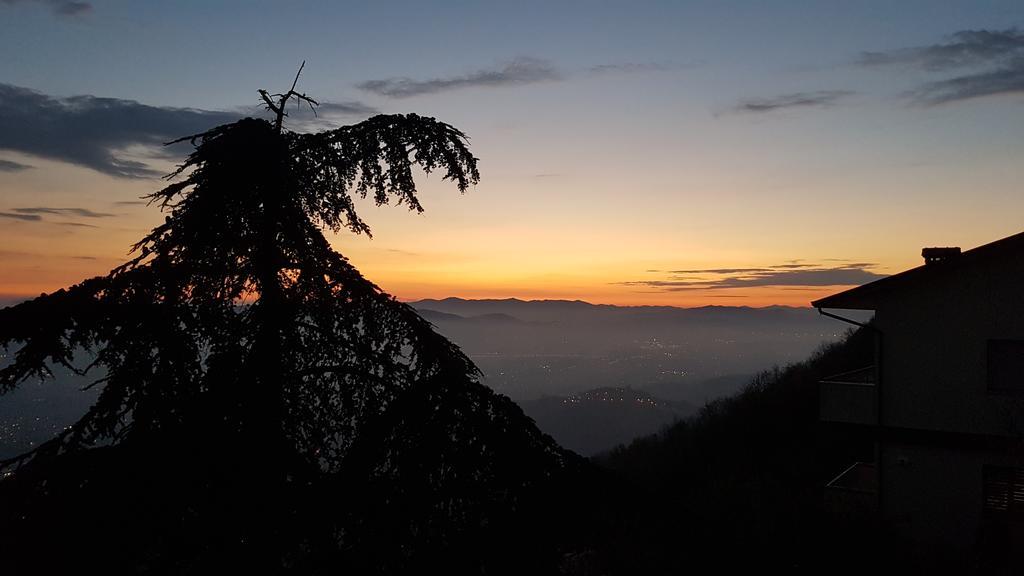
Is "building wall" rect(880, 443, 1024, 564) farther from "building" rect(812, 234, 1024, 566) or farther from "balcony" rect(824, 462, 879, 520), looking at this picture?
"balcony" rect(824, 462, 879, 520)

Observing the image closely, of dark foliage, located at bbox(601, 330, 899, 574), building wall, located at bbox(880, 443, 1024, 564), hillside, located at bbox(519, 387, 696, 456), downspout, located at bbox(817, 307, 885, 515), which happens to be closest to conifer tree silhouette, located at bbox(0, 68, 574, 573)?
dark foliage, located at bbox(601, 330, 899, 574)

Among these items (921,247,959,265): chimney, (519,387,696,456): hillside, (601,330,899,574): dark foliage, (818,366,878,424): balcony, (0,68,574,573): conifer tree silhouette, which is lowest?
(519,387,696,456): hillside

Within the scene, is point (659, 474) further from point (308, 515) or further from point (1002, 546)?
point (308, 515)

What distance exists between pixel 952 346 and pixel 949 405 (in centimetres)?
145

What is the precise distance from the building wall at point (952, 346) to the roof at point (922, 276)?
0.25 feet

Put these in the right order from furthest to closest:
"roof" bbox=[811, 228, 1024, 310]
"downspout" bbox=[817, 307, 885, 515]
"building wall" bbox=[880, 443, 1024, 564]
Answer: "downspout" bbox=[817, 307, 885, 515] < "roof" bbox=[811, 228, 1024, 310] < "building wall" bbox=[880, 443, 1024, 564]

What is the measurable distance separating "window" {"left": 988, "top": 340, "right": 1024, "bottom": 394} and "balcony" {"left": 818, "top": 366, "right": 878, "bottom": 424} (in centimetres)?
265

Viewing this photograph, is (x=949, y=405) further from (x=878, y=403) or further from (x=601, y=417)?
(x=601, y=417)

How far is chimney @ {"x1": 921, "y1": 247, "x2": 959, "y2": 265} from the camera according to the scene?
1720 centimetres

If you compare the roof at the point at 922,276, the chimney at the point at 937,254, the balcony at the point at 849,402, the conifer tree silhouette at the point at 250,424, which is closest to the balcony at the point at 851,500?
the balcony at the point at 849,402

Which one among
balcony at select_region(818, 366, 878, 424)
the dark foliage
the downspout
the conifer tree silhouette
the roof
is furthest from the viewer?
balcony at select_region(818, 366, 878, 424)

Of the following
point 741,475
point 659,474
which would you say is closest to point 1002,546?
point 741,475

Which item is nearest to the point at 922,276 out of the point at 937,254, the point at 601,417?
the point at 937,254

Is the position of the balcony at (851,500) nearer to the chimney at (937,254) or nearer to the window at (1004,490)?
the window at (1004,490)
